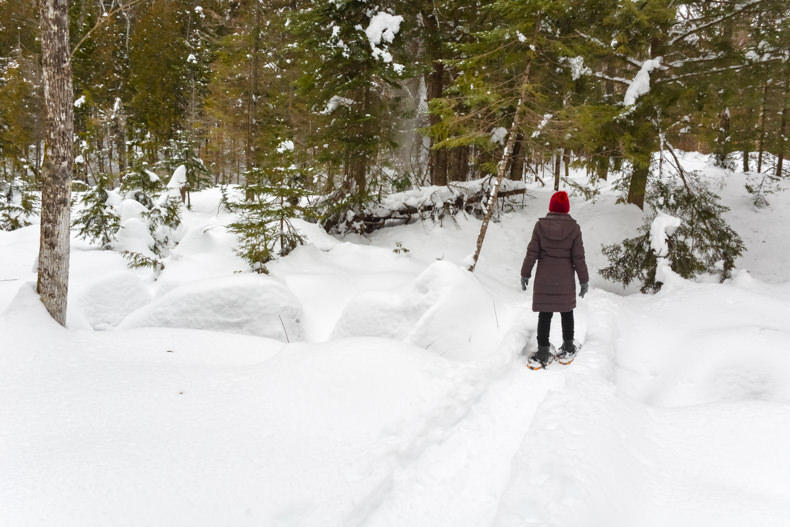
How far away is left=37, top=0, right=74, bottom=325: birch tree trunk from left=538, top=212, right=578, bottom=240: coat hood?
586 centimetres

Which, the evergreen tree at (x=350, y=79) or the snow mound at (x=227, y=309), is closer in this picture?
the snow mound at (x=227, y=309)

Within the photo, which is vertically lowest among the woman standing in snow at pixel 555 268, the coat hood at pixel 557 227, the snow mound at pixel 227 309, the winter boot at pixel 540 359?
the winter boot at pixel 540 359

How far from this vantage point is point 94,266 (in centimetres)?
851

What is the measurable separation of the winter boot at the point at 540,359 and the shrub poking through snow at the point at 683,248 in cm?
605

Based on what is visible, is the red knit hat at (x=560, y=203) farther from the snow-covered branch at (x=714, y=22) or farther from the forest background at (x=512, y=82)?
the snow-covered branch at (x=714, y=22)

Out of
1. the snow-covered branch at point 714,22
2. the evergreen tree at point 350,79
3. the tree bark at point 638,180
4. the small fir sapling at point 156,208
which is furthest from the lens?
the tree bark at point 638,180

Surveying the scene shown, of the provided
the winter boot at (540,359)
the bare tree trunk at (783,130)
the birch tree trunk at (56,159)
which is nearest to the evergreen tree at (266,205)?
the birch tree trunk at (56,159)

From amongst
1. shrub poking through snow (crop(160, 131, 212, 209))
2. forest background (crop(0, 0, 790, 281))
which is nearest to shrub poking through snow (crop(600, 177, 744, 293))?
forest background (crop(0, 0, 790, 281))

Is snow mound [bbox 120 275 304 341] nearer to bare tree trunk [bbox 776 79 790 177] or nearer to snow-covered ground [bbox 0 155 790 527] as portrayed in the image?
snow-covered ground [bbox 0 155 790 527]

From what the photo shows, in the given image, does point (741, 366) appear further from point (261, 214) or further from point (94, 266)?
point (94, 266)

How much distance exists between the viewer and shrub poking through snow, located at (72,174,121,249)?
10.1 m

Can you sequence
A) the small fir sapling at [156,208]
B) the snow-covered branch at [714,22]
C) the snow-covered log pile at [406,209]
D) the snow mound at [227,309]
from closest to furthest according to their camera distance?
the snow mound at [227,309] < the snow-covered branch at [714,22] < the small fir sapling at [156,208] < the snow-covered log pile at [406,209]

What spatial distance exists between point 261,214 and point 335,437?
708 cm

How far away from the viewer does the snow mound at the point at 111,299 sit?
20.6 feet
